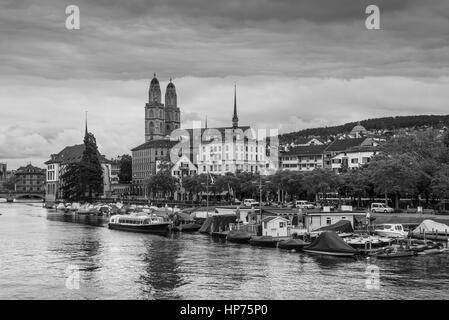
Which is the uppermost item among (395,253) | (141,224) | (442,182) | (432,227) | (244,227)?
(442,182)

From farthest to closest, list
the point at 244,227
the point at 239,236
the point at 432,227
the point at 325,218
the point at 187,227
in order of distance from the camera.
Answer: the point at 187,227 → the point at 244,227 → the point at 325,218 → the point at 239,236 → the point at 432,227

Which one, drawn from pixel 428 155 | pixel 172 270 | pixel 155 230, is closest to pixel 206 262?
pixel 172 270

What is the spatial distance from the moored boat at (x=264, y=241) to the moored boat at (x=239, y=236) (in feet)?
7.61

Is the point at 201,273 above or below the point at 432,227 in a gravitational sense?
below

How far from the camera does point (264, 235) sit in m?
84.9

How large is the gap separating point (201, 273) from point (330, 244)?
17.3 metres

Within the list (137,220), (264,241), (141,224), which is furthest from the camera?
(137,220)

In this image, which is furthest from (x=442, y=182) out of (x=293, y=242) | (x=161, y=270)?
(x=161, y=270)

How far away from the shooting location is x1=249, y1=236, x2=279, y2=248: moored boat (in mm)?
79062

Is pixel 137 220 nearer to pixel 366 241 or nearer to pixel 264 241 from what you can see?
pixel 264 241

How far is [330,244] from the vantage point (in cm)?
6869

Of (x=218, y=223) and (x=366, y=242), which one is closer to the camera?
(x=366, y=242)
